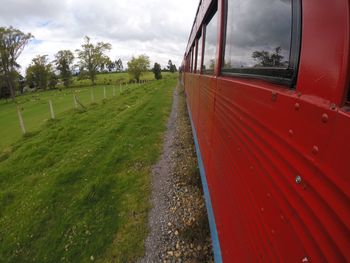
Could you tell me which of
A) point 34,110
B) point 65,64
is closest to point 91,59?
point 65,64

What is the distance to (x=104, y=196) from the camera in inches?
168

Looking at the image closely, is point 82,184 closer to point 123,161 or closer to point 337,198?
point 123,161

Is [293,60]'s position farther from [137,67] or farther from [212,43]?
[137,67]

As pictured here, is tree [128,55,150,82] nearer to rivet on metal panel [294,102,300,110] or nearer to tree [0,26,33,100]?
tree [0,26,33,100]

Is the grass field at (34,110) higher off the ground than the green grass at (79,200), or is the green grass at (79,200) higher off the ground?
the green grass at (79,200)

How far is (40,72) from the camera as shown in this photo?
64250 millimetres

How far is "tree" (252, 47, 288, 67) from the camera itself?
3.52 ft

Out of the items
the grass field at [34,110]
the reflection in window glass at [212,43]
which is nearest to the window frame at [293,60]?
the reflection in window glass at [212,43]

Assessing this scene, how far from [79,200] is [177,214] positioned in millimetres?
1876

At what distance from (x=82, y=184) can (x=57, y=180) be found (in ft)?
1.91

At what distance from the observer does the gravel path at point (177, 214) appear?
115 inches

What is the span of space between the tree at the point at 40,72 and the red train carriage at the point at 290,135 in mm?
74529

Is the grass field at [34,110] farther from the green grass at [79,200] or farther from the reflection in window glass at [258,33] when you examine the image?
the reflection in window glass at [258,33]

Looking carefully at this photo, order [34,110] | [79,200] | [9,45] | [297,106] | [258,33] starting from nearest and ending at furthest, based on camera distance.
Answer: [297,106] → [258,33] → [79,200] → [34,110] → [9,45]
